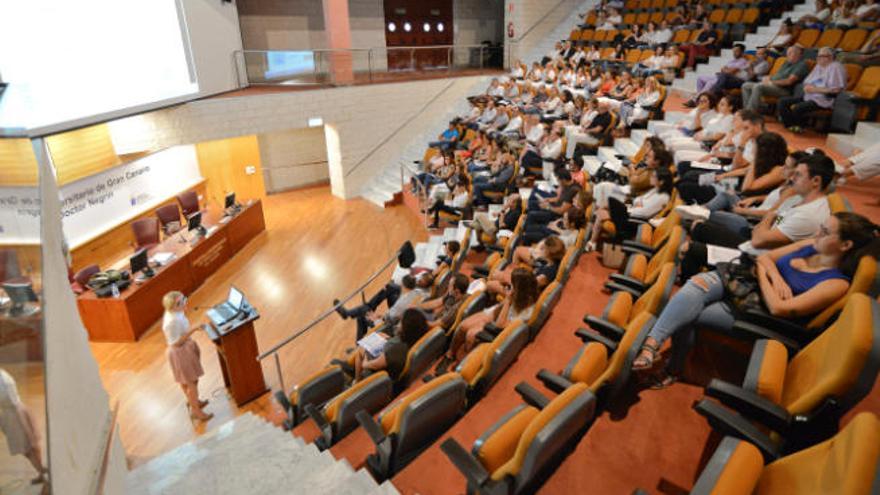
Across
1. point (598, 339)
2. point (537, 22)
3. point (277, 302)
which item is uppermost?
point (537, 22)

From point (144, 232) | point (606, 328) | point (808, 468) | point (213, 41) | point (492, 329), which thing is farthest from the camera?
point (213, 41)

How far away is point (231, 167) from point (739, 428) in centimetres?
1010

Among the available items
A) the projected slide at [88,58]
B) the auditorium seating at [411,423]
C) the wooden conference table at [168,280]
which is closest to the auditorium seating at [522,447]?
the auditorium seating at [411,423]

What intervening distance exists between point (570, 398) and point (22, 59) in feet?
21.1

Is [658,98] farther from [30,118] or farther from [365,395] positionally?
[30,118]

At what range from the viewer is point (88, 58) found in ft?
20.1

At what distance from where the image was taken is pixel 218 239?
719cm

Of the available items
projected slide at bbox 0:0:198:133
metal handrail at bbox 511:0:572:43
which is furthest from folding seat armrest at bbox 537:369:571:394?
metal handrail at bbox 511:0:572:43

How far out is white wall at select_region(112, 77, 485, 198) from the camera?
25.9 feet

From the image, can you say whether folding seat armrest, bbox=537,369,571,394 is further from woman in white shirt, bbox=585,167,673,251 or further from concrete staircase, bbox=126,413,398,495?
woman in white shirt, bbox=585,167,673,251

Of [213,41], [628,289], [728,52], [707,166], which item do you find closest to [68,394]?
[628,289]

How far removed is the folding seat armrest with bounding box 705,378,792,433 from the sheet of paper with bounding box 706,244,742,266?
43.1 inches

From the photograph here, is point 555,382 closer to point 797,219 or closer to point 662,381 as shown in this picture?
point 662,381

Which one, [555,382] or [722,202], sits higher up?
[722,202]
